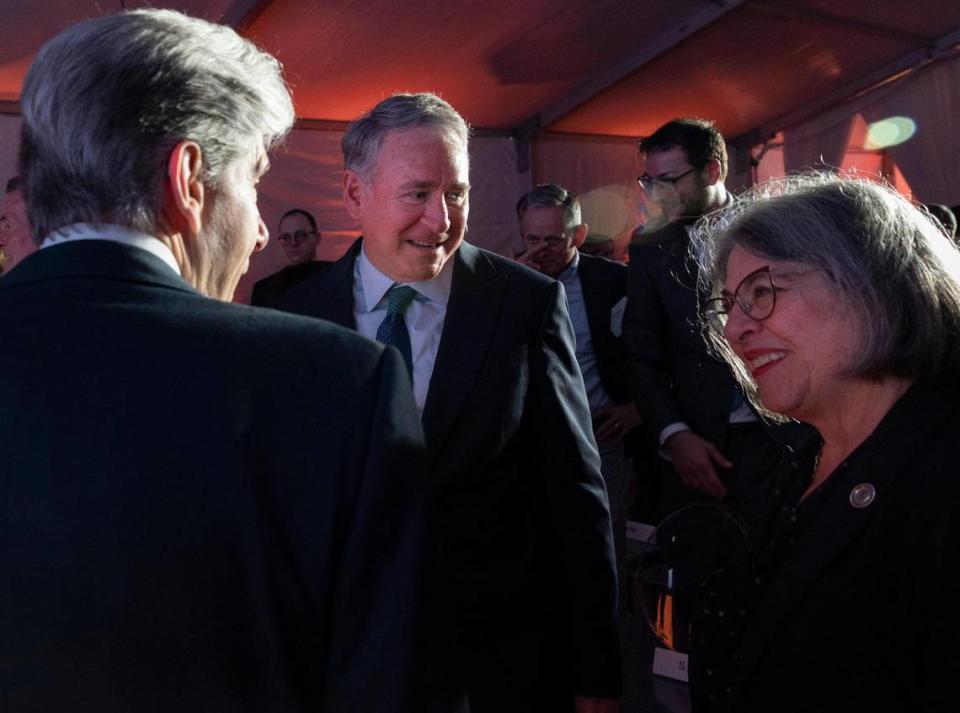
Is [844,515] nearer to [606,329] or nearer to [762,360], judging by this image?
[762,360]

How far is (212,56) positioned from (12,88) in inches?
236

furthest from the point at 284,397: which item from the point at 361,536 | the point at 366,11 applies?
the point at 366,11

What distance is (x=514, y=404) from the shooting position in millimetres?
1939

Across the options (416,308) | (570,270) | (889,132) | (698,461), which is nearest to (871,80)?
(889,132)

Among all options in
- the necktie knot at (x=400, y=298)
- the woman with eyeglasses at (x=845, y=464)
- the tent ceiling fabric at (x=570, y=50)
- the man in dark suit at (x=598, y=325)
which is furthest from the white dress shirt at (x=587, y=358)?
the tent ceiling fabric at (x=570, y=50)

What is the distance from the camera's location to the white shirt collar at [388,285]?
6.82 ft

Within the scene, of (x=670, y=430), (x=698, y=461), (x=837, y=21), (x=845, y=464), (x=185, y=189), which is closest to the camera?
(x=185, y=189)

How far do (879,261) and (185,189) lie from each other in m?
1.03

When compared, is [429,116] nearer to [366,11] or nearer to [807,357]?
[807,357]

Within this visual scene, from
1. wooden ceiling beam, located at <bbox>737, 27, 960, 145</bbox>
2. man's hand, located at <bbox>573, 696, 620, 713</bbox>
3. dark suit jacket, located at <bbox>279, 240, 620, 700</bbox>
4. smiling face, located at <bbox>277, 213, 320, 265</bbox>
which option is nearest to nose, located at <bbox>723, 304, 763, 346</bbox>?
dark suit jacket, located at <bbox>279, 240, 620, 700</bbox>

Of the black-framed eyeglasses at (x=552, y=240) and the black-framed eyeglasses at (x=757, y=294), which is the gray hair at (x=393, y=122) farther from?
the black-framed eyeglasses at (x=552, y=240)

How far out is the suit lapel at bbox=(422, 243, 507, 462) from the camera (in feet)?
6.14

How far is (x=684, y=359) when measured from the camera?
310 cm

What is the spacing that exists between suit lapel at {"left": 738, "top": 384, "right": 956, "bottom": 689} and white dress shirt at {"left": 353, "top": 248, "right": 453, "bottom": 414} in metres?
0.86
